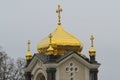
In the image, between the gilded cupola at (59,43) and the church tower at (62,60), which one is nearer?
the church tower at (62,60)

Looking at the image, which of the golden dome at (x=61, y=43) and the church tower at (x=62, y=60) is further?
the golden dome at (x=61, y=43)

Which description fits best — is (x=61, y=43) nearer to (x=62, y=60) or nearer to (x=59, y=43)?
(x=59, y=43)

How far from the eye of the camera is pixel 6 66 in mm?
43219

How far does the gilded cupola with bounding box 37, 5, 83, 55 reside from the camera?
87.9ft

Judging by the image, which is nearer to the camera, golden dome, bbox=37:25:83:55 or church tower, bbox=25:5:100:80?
church tower, bbox=25:5:100:80

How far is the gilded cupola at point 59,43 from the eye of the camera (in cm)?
2679

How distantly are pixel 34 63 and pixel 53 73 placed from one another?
7.50 feet

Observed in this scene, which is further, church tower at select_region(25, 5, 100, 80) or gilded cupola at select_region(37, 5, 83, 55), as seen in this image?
gilded cupola at select_region(37, 5, 83, 55)

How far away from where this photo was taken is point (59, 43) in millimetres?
26969

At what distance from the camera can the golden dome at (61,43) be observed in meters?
26.9

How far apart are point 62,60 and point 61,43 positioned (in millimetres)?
1175

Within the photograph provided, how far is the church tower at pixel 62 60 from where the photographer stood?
26.1 metres

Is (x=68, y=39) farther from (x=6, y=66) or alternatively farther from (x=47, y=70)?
(x=6, y=66)

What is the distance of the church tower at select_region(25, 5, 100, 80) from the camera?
2614cm
